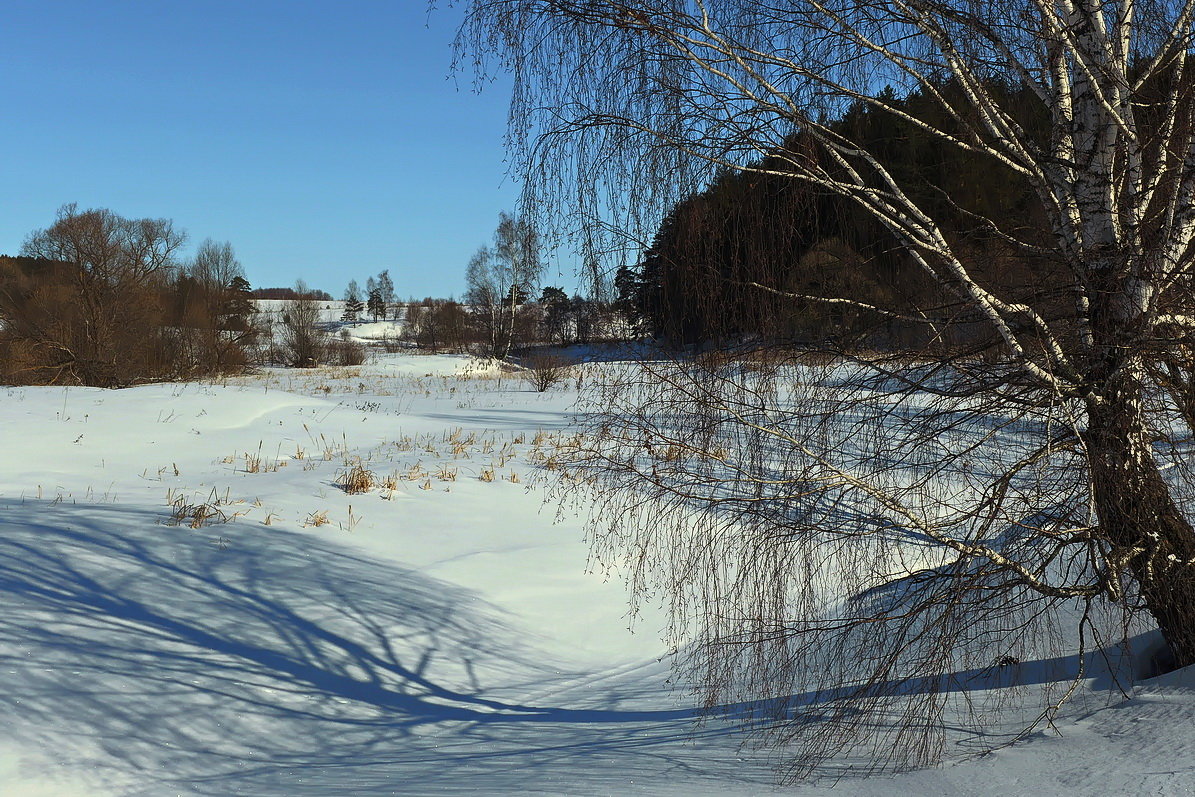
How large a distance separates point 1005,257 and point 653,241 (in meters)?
1.32

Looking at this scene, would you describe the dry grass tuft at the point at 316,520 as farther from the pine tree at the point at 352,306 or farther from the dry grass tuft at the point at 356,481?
the pine tree at the point at 352,306

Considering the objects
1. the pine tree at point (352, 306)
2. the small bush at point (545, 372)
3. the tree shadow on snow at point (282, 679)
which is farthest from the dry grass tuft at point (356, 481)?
the pine tree at point (352, 306)

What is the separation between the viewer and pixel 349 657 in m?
5.27

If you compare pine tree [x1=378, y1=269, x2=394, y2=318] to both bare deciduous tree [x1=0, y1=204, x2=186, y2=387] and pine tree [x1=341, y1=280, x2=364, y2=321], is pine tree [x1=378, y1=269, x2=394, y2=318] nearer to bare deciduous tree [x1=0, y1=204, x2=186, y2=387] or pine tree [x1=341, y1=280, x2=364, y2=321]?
pine tree [x1=341, y1=280, x2=364, y2=321]

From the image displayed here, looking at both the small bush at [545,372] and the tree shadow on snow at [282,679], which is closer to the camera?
the tree shadow on snow at [282,679]

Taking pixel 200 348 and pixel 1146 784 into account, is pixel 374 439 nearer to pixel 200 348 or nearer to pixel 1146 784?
pixel 1146 784

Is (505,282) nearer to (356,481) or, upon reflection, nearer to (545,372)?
(545,372)

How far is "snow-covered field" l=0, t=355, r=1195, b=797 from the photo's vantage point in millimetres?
3252

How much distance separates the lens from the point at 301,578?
239 inches

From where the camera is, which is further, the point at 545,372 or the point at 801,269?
the point at 545,372

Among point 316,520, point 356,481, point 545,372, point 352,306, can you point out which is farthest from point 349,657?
point 352,306

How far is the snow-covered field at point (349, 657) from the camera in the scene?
3.25 m

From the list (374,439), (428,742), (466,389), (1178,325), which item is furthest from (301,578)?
(466,389)

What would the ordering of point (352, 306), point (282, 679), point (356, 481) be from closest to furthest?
1. point (282, 679)
2. point (356, 481)
3. point (352, 306)
